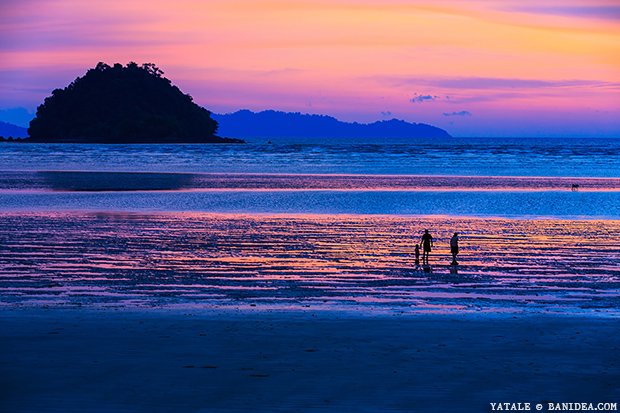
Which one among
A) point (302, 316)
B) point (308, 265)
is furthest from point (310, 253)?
point (302, 316)

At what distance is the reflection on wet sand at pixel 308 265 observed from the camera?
14.6 m

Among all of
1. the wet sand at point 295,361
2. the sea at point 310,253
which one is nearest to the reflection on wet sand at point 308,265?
the sea at point 310,253

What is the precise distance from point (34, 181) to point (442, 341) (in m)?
51.8

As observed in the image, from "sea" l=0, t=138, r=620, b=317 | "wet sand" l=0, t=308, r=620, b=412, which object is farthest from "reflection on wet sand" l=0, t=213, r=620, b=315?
"wet sand" l=0, t=308, r=620, b=412

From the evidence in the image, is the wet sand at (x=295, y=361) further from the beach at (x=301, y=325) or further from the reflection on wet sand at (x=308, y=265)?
the reflection on wet sand at (x=308, y=265)

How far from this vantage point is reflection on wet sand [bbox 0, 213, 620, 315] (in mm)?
14633

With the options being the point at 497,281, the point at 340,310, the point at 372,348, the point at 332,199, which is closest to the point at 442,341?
the point at 372,348

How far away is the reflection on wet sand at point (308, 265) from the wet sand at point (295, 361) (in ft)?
4.68

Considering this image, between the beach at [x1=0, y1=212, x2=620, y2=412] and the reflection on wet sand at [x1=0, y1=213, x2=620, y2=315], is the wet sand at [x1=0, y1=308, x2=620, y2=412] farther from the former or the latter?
the reflection on wet sand at [x1=0, y1=213, x2=620, y2=315]

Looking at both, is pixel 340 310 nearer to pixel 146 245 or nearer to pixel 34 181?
pixel 146 245

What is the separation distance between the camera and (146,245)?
74.4 ft

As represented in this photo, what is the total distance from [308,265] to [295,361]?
28.2 feet

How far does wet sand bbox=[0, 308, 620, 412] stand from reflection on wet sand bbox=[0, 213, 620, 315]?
143 cm

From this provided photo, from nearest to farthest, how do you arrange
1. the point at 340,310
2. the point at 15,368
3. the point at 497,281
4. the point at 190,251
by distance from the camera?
1. the point at 15,368
2. the point at 340,310
3. the point at 497,281
4. the point at 190,251
